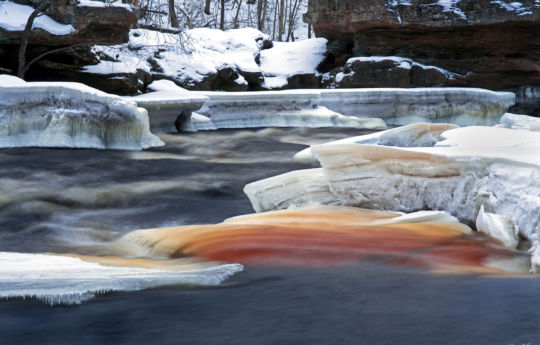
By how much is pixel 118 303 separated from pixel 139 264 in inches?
28.7

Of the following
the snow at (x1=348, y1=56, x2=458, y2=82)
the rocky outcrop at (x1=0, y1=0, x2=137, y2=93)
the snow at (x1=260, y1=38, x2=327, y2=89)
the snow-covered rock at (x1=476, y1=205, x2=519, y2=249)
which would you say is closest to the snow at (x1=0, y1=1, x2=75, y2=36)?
the rocky outcrop at (x1=0, y1=0, x2=137, y2=93)

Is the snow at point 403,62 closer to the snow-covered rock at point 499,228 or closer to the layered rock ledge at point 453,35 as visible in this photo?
the layered rock ledge at point 453,35

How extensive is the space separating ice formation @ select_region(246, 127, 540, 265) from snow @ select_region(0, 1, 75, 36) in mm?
7178

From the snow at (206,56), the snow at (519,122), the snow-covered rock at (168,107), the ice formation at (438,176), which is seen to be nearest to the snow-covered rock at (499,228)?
the ice formation at (438,176)

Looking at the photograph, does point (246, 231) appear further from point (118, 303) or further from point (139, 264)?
point (118, 303)

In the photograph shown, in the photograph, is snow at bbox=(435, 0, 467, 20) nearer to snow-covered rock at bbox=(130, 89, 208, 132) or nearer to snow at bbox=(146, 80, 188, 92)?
snow at bbox=(146, 80, 188, 92)

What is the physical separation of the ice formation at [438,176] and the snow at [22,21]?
23.5 ft

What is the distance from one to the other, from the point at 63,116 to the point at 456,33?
32.1 feet

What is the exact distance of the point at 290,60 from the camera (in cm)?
1627

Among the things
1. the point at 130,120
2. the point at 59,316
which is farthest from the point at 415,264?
the point at 130,120

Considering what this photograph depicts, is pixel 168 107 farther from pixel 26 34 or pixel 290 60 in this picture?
pixel 290 60

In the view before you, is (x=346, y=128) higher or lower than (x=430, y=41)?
lower

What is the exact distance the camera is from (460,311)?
2.23 meters

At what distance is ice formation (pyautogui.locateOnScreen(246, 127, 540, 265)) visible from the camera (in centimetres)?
359
